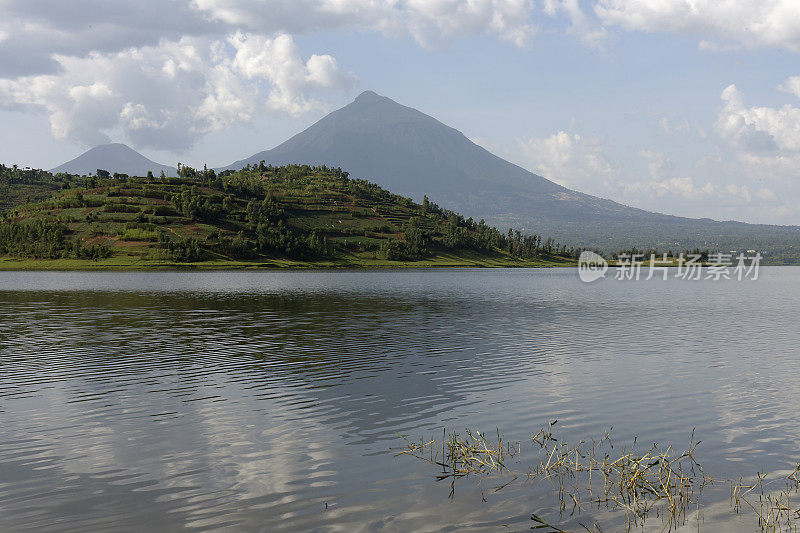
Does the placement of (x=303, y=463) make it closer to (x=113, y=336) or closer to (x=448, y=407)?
(x=448, y=407)

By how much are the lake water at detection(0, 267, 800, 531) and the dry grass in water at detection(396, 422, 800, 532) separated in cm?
54

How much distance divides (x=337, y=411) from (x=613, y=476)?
42.7 feet

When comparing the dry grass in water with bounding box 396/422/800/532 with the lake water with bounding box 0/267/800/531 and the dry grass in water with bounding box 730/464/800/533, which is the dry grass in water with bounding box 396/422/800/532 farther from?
the lake water with bounding box 0/267/800/531

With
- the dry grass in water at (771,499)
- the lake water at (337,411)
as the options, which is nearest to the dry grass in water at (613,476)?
the dry grass in water at (771,499)

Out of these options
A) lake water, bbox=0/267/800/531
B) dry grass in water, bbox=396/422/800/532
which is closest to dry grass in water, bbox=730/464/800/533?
dry grass in water, bbox=396/422/800/532

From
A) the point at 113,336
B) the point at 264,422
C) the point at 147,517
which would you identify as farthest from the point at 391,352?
the point at 147,517

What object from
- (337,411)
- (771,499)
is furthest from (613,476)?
(337,411)

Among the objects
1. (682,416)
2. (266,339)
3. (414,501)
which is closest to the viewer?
(414,501)

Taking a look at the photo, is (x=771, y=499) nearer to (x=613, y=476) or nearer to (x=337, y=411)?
(x=613, y=476)

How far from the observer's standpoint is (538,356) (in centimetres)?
4525

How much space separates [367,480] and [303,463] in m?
2.70

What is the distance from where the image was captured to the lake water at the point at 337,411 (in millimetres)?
17500

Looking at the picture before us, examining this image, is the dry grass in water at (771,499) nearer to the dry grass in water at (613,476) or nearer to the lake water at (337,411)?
the dry grass in water at (613,476)

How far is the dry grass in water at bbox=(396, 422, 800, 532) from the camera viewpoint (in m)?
17.5
